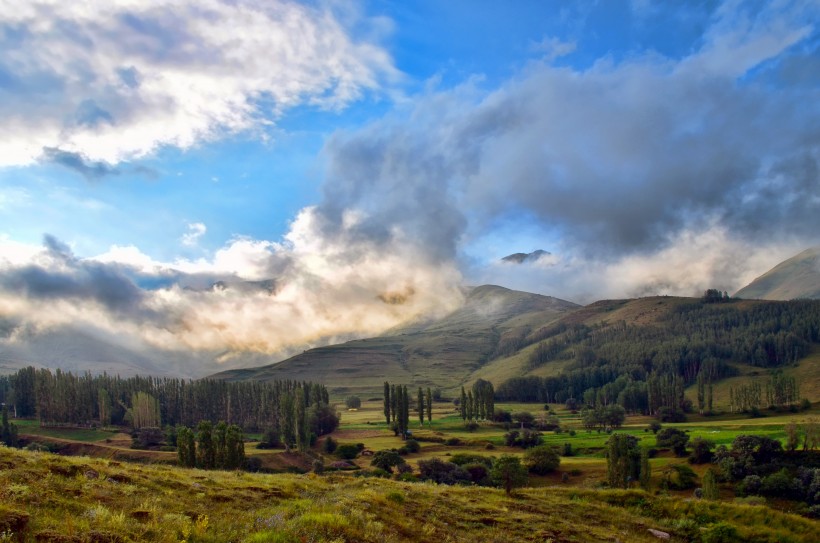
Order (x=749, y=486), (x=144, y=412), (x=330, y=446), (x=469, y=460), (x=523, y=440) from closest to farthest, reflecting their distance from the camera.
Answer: (x=749, y=486) → (x=469, y=460) → (x=523, y=440) → (x=330, y=446) → (x=144, y=412)

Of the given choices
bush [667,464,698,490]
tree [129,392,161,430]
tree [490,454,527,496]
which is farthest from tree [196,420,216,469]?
tree [129,392,161,430]

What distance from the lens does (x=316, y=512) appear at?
2173cm

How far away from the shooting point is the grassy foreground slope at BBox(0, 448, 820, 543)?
1689 cm

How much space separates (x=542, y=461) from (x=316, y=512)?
95.5 metres

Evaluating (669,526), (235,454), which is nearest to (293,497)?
(669,526)

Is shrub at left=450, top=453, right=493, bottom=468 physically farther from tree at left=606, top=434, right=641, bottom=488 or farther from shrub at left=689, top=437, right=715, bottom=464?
shrub at left=689, top=437, right=715, bottom=464

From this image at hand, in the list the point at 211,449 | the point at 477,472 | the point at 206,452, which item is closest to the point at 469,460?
the point at 477,472

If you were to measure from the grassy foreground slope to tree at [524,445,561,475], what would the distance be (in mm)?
66200

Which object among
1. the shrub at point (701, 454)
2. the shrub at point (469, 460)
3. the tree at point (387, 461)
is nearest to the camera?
the shrub at point (701, 454)

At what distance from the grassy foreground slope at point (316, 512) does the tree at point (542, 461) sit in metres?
66.2

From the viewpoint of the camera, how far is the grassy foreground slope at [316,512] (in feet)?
55.4

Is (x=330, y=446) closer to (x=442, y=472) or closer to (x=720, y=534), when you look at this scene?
(x=442, y=472)

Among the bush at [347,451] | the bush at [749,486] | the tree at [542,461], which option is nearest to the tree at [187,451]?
the bush at [347,451]

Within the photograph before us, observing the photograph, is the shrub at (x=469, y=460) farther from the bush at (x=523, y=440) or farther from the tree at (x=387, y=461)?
the bush at (x=523, y=440)
